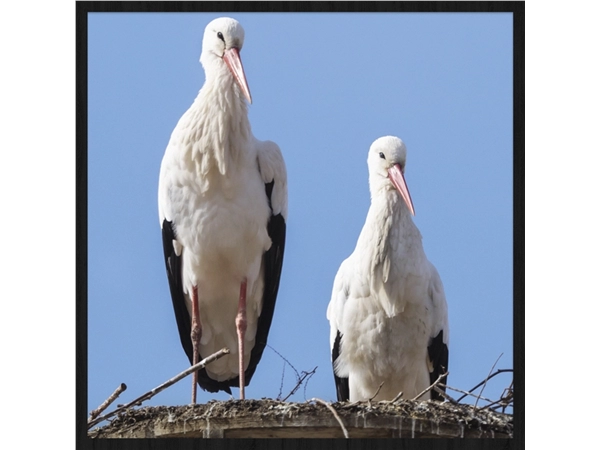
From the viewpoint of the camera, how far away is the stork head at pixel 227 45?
202 inches

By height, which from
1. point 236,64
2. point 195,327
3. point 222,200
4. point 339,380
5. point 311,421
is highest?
point 236,64

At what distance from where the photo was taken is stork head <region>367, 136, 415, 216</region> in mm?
5402

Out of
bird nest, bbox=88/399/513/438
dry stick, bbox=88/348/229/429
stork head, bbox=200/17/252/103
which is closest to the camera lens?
dry stick, bbox=88/348/229/429

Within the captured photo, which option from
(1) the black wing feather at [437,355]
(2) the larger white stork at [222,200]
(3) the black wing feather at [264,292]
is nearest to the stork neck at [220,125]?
(2) the larger white stork at [222,200]

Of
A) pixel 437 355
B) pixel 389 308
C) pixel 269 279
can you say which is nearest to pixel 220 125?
pixel 269 279

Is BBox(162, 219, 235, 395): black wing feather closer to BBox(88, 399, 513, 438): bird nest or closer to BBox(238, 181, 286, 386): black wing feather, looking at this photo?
BBox(238, 181, 286, 386): black wing feather

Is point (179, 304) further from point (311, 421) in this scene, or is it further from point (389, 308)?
point (311, 421)

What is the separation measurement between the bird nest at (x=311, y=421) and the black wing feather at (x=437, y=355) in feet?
2.87

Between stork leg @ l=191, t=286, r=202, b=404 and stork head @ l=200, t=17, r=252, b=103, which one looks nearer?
stork head @ l=200, t=17, r=252, b=103

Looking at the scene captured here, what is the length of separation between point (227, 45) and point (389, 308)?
1.10 meters

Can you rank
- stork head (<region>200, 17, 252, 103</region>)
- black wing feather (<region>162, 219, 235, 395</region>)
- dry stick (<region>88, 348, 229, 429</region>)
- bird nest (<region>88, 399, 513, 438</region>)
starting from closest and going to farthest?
dry stick (<region>88, 348, 229, 429</region>) → bird nest (<region>88, 399, 513, 438</region>) → stork head (<region>200, 17, 252, 103</region>) → black wing feather (<region>162, 219, 235, 395</region>)

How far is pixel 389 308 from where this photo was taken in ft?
17.4

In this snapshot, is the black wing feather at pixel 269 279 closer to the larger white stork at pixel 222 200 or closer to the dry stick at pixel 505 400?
the larger white stork at pixel 222 200

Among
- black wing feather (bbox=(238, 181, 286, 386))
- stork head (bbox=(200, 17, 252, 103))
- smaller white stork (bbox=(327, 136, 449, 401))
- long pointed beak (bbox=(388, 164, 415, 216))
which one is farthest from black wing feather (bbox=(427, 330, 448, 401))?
stork head (bbox=(200, 17, 252, 103))
